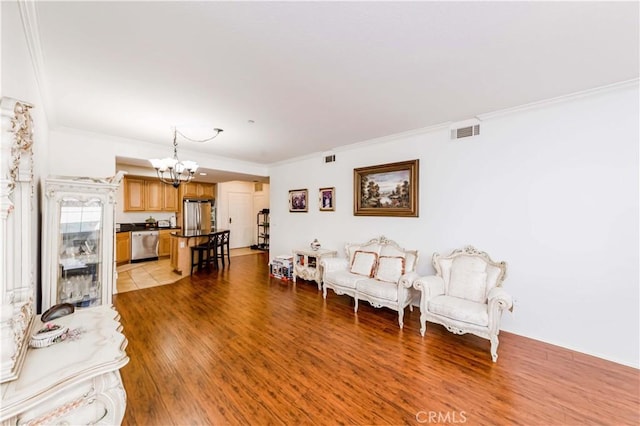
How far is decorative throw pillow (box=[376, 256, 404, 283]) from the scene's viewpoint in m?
3.70

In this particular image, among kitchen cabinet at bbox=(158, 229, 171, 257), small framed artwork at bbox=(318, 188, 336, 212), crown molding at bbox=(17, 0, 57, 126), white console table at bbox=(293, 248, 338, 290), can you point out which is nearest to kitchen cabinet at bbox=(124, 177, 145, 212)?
kitchen cabinet at bbox=(158, 229, 171, 257)

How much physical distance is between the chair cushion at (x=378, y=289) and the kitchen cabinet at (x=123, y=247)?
613 centimetres

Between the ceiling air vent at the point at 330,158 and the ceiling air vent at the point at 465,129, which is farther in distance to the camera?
the ceiling air vent at the point at 330,158

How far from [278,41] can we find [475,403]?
311 centimetres

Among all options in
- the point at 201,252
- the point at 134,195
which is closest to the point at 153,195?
Result: the point at 134,195

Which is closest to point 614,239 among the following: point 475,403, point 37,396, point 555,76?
point 555,76

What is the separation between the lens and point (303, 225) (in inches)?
232

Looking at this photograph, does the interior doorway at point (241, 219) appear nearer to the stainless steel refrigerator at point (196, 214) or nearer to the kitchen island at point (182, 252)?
the stainless steel refrigerator at point (196, 214)

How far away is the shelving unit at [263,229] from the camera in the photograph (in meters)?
9.73

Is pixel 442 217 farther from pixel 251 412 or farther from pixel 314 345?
pixel 251 412

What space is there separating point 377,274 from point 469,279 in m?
1.22

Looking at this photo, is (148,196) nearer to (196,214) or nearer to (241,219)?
(196,214)

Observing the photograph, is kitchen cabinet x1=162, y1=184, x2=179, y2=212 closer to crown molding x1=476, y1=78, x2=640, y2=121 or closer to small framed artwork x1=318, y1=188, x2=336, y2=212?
small framed artwork x1=318, y1=188, x2=336, y2=212

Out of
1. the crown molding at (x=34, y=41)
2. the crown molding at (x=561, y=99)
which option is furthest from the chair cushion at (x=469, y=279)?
the crown molding at (x=34, y=41)
